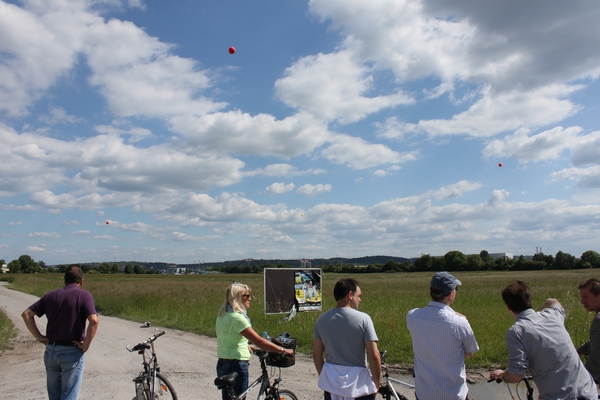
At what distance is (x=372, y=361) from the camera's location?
3746mm

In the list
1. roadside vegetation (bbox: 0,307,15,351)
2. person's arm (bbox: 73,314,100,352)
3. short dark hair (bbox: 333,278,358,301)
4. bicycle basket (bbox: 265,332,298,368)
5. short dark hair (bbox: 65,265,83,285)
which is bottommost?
roadside vegetation (bbox: 0,307,15,351)

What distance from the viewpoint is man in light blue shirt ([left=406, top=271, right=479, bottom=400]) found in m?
3.44

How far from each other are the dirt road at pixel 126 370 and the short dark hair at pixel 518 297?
14.8 ft

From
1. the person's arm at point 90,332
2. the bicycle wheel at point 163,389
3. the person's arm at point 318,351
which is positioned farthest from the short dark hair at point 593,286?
the bicycle wheel at point 163,389

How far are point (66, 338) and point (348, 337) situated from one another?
→ 125 inches

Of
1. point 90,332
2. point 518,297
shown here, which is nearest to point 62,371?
point 90,332

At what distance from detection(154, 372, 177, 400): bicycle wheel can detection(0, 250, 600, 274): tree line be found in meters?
81.4

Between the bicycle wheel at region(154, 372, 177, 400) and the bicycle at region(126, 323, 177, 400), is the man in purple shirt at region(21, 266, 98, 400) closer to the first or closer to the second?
the bicycle at region(126, 323, 177, 400)

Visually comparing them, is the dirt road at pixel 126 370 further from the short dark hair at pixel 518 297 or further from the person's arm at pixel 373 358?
the short dark hair at pixel 518 297

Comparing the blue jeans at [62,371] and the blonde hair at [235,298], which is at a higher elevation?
the blonde hair at [235,298]

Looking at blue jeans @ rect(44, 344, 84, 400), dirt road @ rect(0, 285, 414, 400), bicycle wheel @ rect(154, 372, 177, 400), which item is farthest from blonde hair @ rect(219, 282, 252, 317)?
dirt road @ rect(0, 285, 414, 400)

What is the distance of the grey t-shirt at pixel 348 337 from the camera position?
3762 millimetres

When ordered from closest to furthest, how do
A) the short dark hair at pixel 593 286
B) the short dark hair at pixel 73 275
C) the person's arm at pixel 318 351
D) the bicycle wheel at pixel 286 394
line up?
1. the person's arm at pixel 318 351
2. the short dark hair at pixel 593 286
3. the short dark hair at pixel 73 275
4. the bicycle wheel at pixel 286 394

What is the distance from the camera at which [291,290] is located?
15148 millimetres
